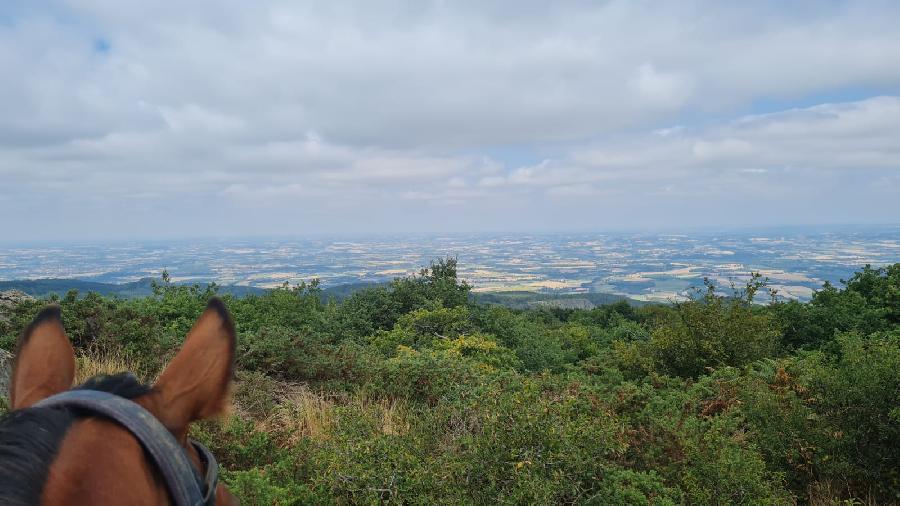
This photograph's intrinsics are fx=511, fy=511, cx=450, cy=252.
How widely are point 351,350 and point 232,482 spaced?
4995 millimetres

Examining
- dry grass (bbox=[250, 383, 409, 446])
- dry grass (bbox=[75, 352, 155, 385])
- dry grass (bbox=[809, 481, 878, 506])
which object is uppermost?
dry grass (bbox=[75, 352, 155, 385])

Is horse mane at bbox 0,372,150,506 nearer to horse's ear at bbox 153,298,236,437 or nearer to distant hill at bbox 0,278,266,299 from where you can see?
horse's ear at bbox 153,298,236,437

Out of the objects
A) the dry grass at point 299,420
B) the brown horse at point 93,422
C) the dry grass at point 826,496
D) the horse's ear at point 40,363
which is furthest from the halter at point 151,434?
the dry grass at point 826,496

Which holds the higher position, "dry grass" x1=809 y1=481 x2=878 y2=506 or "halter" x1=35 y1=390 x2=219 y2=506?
"halter" x1=35 y1=390 x2=219 y2=506

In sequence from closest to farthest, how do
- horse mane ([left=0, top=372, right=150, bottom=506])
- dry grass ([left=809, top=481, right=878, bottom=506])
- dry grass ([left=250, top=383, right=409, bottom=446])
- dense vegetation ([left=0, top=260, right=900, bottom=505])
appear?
horse mane ([left=0, top=372, right=150, bottom=506]) → dense vegetation ([left=0, top=260, right=900, bottom=505]) → dry grass ([left=809, top=481, right=878, bottom=506]) → dry grass ([left=250, top=383, right=409, bottom=446])

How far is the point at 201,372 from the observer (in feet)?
3.93

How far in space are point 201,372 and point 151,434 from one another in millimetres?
182

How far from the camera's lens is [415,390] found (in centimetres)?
680

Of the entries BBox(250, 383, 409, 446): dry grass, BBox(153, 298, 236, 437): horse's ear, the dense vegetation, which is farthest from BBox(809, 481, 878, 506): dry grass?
BBox(153, 298, 236, 437): horse's ear

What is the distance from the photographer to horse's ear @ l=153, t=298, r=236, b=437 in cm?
119

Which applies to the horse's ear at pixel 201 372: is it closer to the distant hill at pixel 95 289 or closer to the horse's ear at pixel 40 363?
the horse's ear at pixel 40 363

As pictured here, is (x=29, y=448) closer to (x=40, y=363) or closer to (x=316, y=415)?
(x=40, y=363)

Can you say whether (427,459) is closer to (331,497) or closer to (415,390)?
(331,497)

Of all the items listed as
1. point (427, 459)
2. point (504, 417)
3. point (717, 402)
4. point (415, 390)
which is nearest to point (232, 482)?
point (427, 459)
